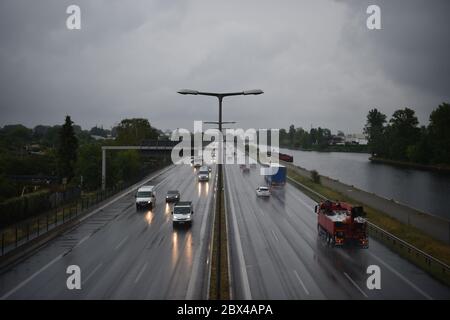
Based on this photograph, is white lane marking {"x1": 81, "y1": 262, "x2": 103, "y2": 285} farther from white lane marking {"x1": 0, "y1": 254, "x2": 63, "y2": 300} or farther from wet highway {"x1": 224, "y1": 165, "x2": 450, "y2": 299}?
wet highway {"x1": 224, "y1": 165, "x2": 450, "y2": 299}

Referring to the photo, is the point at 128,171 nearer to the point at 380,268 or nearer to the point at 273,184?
the point at 273,184

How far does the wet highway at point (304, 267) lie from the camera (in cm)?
1762

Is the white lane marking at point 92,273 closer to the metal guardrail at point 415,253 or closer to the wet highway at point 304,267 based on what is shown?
the wet highway at point 304,267

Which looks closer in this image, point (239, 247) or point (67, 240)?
point (239, 247)

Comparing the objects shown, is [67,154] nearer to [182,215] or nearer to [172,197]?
[172,197]

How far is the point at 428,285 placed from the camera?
18781mm

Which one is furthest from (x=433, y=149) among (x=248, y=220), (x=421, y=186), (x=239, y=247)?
(x=239, y=247)

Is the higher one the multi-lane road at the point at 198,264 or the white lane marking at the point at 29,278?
the multi-lane road at the point at 198,264

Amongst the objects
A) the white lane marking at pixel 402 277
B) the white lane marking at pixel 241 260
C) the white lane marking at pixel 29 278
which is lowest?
the white lane marking at pixel 29 278

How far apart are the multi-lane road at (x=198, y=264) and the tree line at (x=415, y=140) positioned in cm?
11010

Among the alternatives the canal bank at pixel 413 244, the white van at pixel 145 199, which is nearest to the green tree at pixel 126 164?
the white van at pixel 145 199

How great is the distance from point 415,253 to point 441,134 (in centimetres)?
A: 12021

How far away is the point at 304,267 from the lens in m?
21.4
